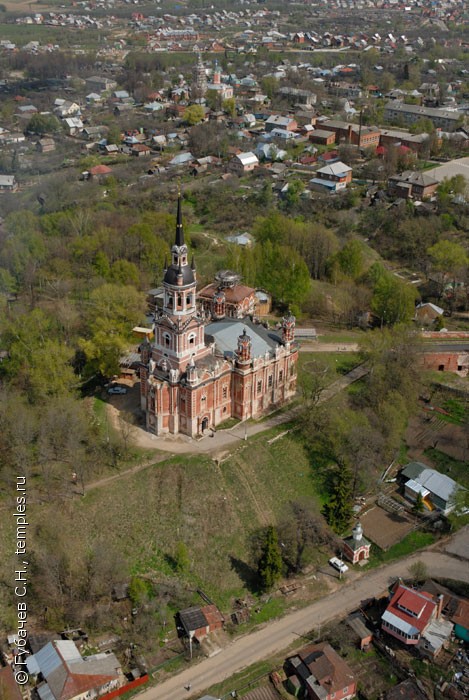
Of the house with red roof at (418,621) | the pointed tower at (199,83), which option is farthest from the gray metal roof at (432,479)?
the pointed tower at (199,83)

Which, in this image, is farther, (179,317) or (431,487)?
(431,487)

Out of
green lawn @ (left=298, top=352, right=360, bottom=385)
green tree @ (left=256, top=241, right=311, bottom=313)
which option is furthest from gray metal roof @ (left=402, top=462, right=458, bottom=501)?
green tree @ (left=256, top=241, right=311, bottom=313)

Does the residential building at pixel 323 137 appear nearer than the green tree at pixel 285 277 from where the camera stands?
No

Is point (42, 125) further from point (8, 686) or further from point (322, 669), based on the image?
point (322, 669)

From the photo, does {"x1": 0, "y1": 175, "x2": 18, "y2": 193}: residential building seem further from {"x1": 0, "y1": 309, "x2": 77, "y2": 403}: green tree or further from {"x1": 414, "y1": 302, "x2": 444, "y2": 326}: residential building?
{"x1": 414, "y1": 302, "x2": 444, "y2": 326}: residential building

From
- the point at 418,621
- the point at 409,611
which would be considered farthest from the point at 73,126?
the point at 418,621

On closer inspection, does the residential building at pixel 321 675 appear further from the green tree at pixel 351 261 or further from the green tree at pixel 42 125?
the green tree at pixel 42 125
